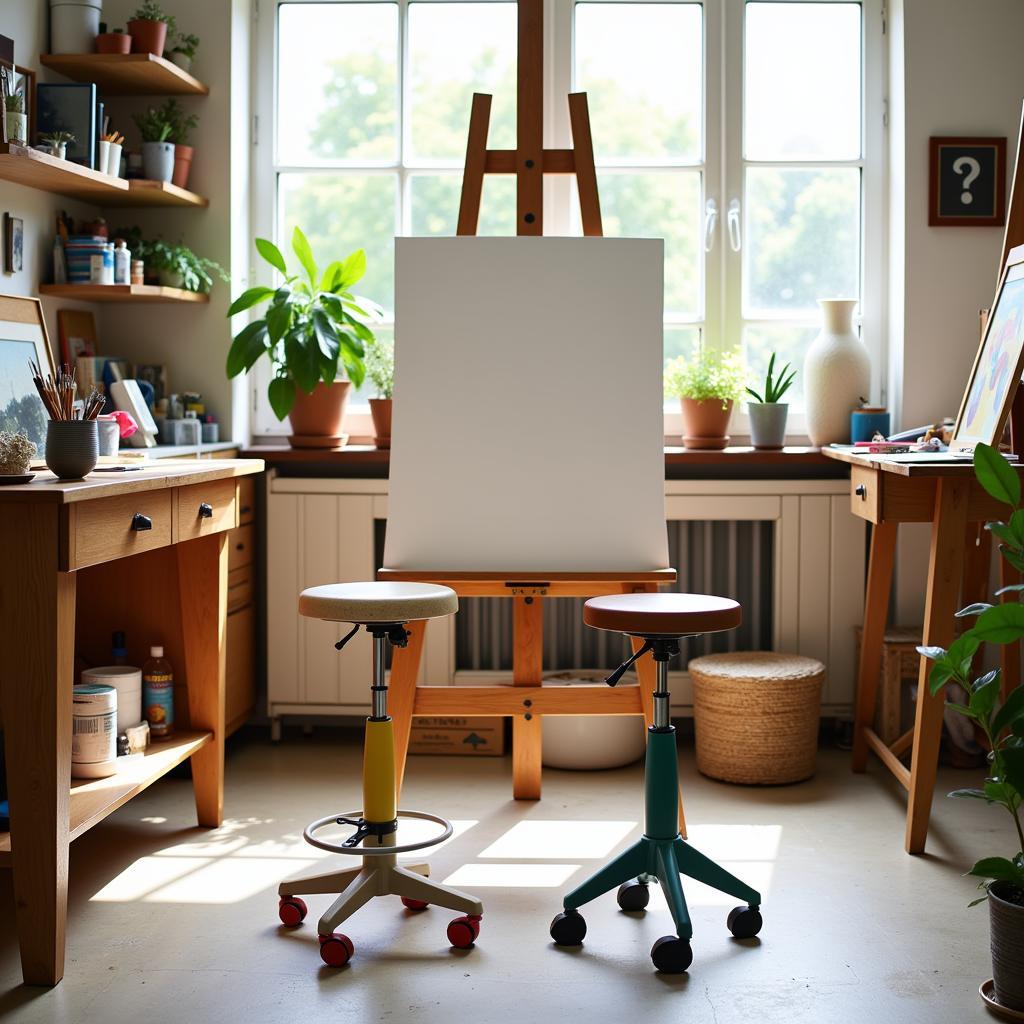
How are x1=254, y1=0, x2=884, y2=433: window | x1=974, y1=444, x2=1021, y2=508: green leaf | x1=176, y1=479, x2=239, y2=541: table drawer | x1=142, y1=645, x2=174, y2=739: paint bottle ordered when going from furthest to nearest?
x1=254, y1=0, x2=884, y2=433: window → x1=142, y1=645, x2=174, y2=739: paint bottle → x1=176, y1=479, x2=239, y2=541: table drawer → x1=974, y1=444, x2=1021, y2=508: green leaf

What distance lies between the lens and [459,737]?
12.4ft

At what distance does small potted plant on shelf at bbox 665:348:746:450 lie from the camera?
3.79 metres

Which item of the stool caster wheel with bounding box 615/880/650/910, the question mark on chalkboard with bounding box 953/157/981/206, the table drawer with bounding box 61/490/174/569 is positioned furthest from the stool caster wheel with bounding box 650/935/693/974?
the question mark on chalkboard with bounding box 953/157/981/206

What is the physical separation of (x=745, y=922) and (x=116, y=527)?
1398 mm

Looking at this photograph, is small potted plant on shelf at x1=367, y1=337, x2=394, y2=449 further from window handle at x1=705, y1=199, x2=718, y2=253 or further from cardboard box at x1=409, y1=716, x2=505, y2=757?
window handle at x1=705, y1=199, x2=718, y2=253

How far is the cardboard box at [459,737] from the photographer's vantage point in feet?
12.4

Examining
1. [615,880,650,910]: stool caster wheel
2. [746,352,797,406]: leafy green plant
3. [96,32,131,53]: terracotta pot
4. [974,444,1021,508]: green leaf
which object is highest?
[96,32,131,53]: terracotta pot

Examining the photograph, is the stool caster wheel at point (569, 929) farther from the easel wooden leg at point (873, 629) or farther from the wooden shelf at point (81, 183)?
the wooden shelf at point (81, 183)

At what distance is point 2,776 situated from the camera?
2.42m

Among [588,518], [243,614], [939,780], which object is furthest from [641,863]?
[243,614]

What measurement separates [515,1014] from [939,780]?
1.84 metres

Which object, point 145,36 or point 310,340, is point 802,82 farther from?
point 145,36

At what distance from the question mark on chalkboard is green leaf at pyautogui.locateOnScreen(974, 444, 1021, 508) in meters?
1.90

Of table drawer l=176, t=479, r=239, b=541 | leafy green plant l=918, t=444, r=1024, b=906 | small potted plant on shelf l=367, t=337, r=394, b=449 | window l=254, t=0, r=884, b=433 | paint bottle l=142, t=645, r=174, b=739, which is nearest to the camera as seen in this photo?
leafy green plant l=918, t=444, r=1024, b=906
